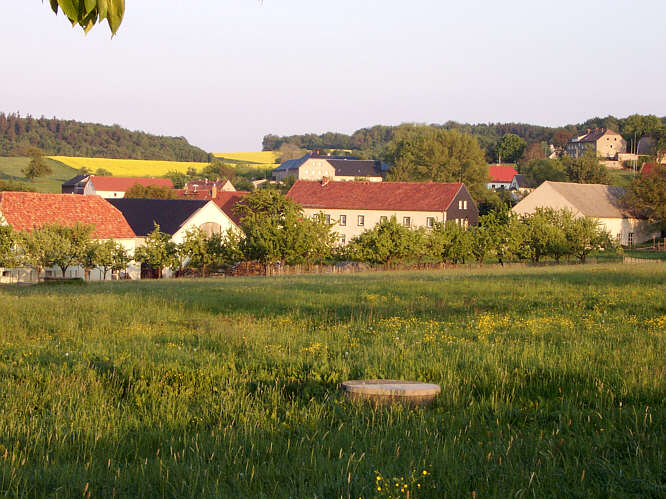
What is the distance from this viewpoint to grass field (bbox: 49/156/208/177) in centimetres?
16275

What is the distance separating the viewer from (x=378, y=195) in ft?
284

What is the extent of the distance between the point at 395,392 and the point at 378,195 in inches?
3177

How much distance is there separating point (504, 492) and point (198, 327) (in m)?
9.58

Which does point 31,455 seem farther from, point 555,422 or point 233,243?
point 233,243

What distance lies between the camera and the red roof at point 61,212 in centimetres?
5488

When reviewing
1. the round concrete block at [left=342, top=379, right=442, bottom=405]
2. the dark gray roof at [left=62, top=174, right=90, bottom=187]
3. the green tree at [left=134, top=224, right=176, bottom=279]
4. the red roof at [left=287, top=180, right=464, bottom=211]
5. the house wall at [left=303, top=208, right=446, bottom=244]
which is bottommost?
the green tree at [left=134, top=224, right=176, bottom=279]

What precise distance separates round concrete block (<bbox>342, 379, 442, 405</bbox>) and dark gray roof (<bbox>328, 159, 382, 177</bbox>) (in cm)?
16654

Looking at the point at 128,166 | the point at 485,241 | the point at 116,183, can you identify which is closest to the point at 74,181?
the point at 116,183

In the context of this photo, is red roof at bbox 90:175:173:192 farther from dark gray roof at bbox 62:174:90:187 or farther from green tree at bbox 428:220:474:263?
green tree at bbox 428:220:474:263

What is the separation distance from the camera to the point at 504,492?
448 centimetres

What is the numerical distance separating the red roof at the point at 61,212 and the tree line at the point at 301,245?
4699 mm

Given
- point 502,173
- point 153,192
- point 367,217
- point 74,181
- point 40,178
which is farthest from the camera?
point 502,173

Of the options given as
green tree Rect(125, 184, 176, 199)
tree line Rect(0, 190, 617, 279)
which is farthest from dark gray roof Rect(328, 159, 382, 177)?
tree line Rect(0, 190, 617, 279)

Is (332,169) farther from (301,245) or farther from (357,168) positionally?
(301,245)
